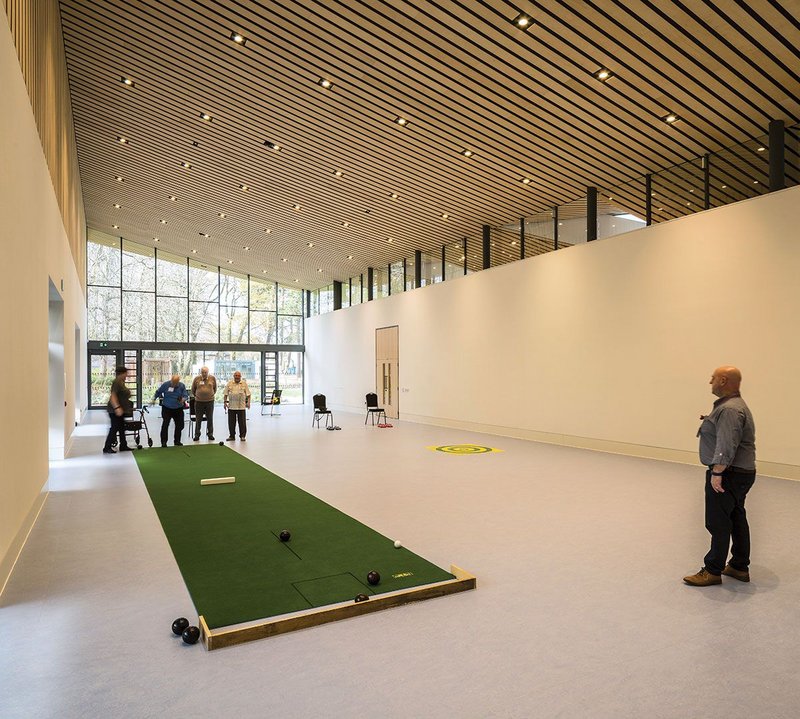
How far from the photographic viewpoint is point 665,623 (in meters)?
3.28

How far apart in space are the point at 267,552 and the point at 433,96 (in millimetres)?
6575

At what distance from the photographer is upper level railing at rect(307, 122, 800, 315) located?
786cm

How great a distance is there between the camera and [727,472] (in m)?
3.77

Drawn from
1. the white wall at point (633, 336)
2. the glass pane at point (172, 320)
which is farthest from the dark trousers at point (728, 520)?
the glass pane at point (172, 320)

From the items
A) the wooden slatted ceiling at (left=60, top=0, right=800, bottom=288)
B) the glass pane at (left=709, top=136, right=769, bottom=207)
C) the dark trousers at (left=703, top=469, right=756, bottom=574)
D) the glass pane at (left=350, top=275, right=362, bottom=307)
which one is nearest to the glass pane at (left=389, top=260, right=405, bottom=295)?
the glass pane at (left=350, top=275, right=362, bottom=307)

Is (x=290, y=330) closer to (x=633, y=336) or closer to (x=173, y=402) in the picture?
(x=173, y=402)

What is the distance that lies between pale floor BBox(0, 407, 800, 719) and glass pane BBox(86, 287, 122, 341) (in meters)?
16.3

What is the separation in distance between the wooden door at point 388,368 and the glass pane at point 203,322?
7.71 meters

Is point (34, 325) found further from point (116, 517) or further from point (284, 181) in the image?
point (284, 181)

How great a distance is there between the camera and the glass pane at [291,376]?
79.9 ft

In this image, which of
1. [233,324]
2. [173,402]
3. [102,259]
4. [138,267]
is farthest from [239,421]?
[102,259]

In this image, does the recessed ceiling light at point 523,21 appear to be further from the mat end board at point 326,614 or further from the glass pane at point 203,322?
the glass pane at point 203,322

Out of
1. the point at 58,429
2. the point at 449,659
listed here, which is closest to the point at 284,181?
the point at 58,429

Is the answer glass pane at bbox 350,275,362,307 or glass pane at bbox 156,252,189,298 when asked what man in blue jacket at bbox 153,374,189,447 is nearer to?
glass pane at bbox 350,275,362,307
